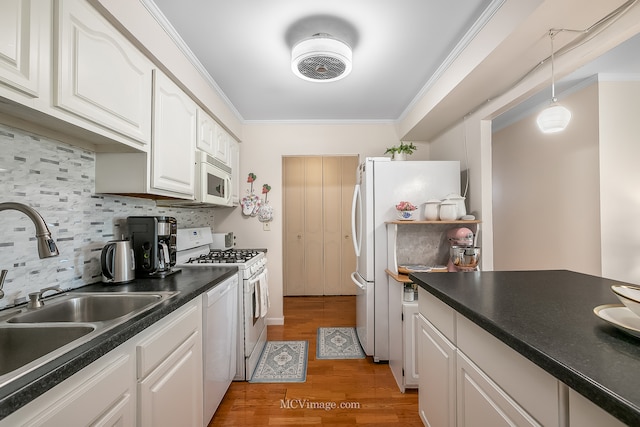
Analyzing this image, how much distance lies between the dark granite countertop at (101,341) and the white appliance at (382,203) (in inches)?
52.7

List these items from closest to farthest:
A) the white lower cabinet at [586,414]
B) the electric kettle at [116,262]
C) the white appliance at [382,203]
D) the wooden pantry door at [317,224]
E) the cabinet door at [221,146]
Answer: the white lower cabinet at [586,414], the electric kettle at [116,262], the white appliance at [382,203], the cabinet door at [221,146], the wooden pantry door at [317,224]

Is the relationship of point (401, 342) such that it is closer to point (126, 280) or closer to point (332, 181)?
point (126, 280)

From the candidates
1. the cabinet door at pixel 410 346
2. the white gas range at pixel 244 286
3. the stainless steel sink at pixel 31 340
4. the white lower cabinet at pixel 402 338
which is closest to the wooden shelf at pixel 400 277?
the white lower cabinet at pixel 402 338

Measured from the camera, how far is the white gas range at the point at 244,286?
88.8 inches

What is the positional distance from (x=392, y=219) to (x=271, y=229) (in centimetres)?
153

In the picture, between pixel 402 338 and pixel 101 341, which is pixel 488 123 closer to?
pixel 402 338

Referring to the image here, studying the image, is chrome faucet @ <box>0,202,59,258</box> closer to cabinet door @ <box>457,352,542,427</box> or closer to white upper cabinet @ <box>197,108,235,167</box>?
white upper cabinet @ <box>197,108,235,167</box>

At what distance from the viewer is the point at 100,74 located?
4.09 feet

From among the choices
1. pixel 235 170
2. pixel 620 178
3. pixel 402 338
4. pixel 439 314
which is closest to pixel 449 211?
pixel 402 338

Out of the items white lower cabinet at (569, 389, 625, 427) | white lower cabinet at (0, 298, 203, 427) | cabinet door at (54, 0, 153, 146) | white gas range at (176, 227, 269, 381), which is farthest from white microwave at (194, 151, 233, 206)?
white lower cabinet at (569, 389, 625, 427)

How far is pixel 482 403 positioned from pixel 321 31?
2089mm

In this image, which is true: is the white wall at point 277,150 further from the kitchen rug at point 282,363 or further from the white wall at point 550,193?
the white wall at point 550,193

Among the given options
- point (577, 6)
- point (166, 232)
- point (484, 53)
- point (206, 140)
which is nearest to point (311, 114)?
point (206, 140)

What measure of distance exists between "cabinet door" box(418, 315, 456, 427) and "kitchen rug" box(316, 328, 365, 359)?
1.23 metres
